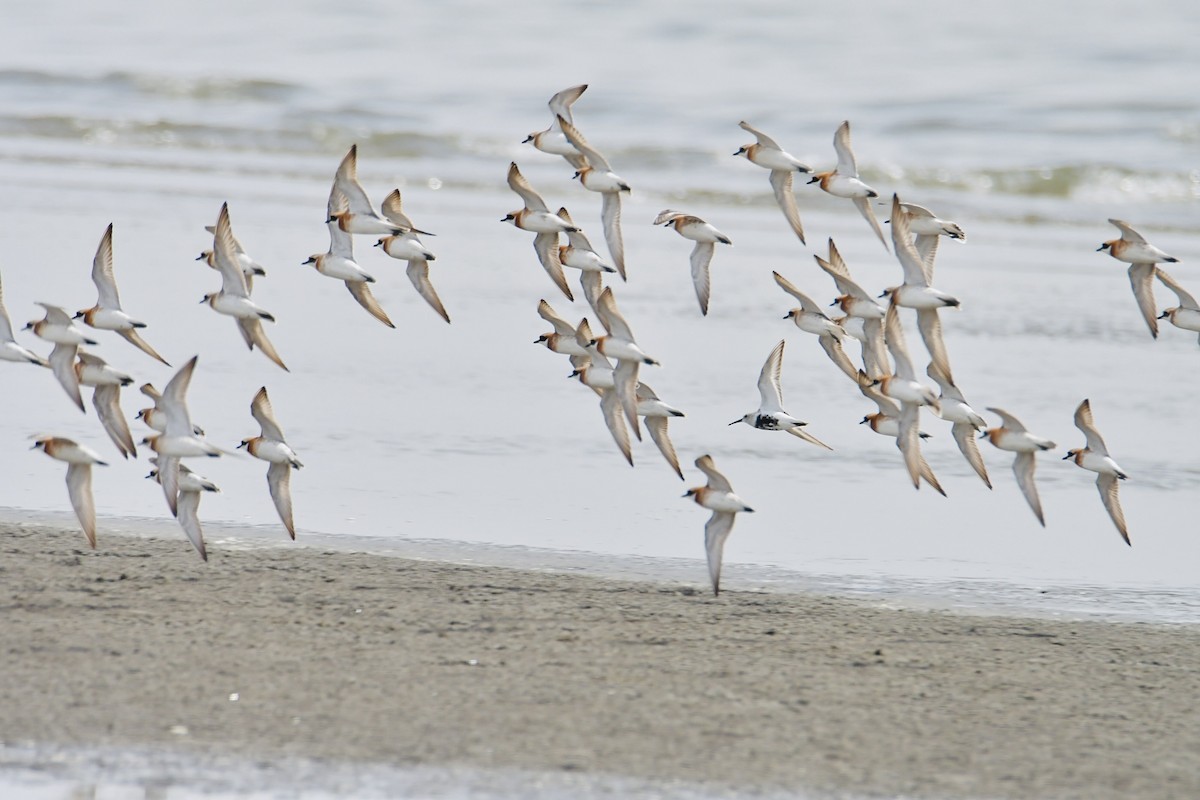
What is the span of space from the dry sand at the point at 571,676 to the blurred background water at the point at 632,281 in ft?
2.06

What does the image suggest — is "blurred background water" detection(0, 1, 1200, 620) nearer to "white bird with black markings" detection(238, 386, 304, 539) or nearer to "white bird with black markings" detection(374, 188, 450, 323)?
"white bird with black markings" detection(238, 386, 304, 539)

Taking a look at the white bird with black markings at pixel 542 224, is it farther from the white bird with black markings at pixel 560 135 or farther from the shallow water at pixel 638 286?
the shallow water at pixel 638 286

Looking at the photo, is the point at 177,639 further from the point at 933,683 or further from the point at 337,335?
the point at 337,335

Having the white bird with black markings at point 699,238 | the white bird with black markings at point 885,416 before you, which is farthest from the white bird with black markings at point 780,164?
the white bird with black markings at point 885,416

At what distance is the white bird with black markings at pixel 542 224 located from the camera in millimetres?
8516


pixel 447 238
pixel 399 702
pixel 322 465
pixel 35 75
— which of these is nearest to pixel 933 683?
pixel 399 702

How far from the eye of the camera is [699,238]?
30.0ft

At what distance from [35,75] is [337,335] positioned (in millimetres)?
20155

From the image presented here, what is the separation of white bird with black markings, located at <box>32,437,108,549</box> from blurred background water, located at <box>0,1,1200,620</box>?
0.85 metres

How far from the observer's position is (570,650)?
270 inches

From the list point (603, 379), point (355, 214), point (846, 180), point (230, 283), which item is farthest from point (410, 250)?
point (846, 180)

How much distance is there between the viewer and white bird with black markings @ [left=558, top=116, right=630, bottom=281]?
8.65 metres

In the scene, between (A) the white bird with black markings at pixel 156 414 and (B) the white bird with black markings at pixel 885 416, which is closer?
(A) the white bird with black markings at pixel 156 414

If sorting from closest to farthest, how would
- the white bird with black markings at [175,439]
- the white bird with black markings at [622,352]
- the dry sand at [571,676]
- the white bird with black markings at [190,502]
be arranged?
the dry sand at [571,676] → the white bird with black markings at [175,439] → the white bird with black markings at [190,502] → the white bird with black markings at [622,352]
